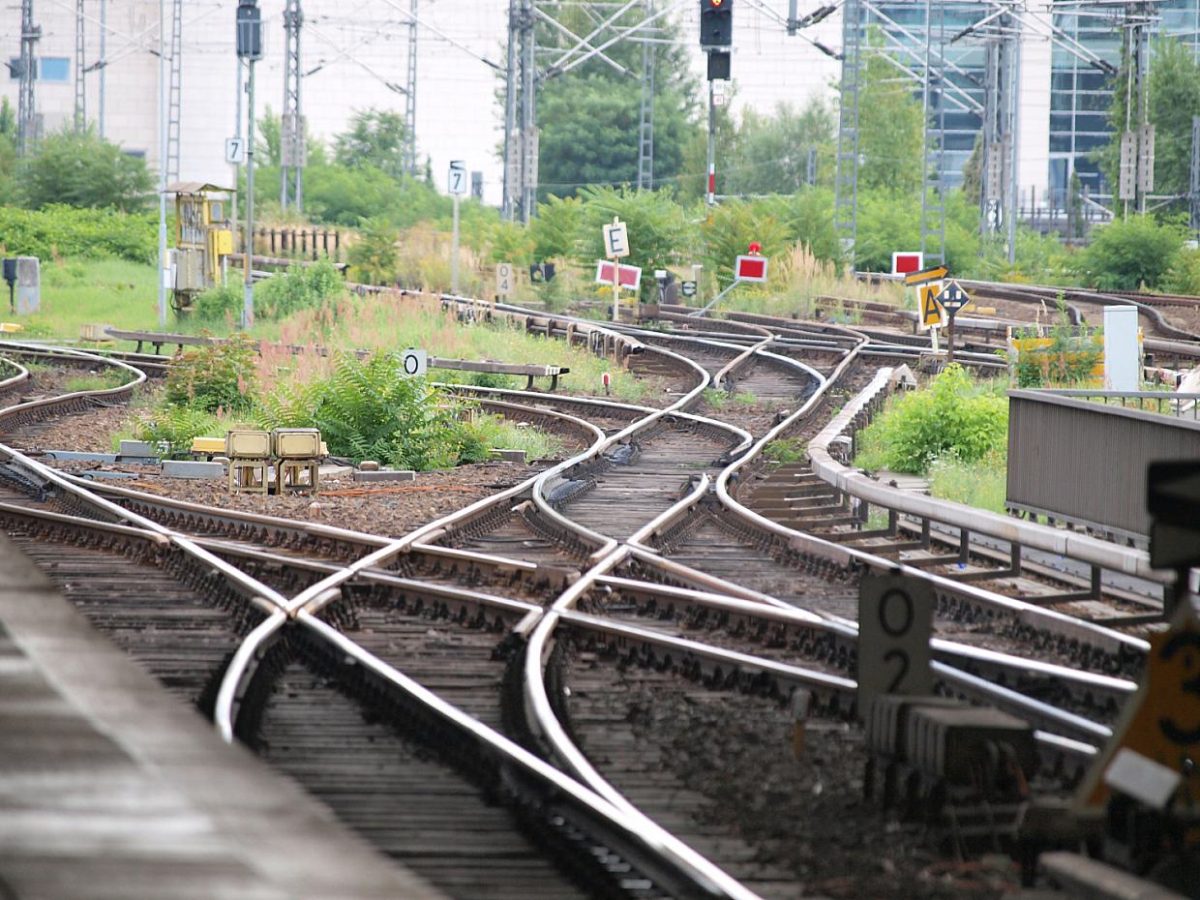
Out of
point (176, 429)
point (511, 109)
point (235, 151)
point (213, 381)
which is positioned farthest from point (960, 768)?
point (511, 109)

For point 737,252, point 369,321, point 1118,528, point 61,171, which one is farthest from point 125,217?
point 1118,528

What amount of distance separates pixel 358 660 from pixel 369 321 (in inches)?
809

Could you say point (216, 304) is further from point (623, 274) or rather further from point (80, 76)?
point (80, 76)

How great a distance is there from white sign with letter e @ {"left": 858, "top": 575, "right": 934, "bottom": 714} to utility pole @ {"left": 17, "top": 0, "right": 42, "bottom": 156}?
55.0 meters

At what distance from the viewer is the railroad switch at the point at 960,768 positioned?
615cm

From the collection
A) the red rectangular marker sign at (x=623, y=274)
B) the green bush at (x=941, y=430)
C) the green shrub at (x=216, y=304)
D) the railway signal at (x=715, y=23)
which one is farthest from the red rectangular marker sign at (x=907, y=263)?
the green bush at (x=941, y=430)

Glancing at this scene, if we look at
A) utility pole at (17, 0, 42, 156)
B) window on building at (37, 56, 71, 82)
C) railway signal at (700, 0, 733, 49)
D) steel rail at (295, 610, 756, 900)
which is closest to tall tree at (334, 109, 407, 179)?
window on building at (37, 56, 71, 82)

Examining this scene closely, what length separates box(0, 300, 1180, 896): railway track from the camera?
20.1 ft

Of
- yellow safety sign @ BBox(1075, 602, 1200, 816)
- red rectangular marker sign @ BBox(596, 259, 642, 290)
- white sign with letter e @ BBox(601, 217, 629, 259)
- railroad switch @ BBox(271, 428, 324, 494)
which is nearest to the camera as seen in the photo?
yellow safety sign @ BBox(1075, 602, 1200, 816)

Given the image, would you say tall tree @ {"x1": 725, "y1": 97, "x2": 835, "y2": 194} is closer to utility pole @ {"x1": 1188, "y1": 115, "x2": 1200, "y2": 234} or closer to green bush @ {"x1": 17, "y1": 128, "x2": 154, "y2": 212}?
utility pole @ {"x1": 1188, "y1": 115, "x2": 1200, "y2": 234}

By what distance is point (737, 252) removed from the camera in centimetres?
3966

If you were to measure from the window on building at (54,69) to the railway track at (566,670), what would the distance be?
214 ft

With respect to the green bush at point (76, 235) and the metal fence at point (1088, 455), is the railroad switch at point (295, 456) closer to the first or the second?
the metal fence at point (1088, 455)

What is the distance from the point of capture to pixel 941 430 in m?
16.9
